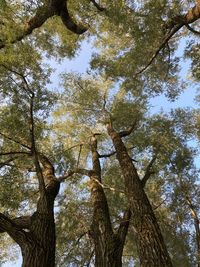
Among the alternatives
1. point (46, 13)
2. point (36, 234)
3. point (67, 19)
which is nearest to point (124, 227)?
point (36, 234)

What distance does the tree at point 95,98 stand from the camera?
19.3 feet

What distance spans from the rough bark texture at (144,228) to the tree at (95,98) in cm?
2

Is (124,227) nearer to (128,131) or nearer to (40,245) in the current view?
(40,245)

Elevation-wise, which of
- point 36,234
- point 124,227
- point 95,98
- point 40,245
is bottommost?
point 40,245

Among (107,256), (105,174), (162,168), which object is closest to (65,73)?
(105,174)

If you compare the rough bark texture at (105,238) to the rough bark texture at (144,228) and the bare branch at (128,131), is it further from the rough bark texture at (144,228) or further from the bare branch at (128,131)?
the bare branch at (128,131)

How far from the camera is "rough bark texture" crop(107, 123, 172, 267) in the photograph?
5.21 meters

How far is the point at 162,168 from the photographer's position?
41.9ft

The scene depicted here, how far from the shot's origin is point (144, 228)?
19.2 feet

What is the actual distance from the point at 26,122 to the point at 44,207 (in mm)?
3018

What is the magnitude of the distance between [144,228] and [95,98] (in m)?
8.50

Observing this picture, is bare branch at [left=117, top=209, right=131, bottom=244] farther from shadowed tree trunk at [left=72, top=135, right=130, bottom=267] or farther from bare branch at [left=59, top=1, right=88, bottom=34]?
bare branch at [left=59, top=1, right=88, bottom=34]

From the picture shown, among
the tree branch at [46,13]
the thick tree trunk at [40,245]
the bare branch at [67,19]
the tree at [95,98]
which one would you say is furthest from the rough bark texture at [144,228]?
the bare branch at [67,19]

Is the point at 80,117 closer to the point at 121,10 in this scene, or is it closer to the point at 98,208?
the point at 121,10
